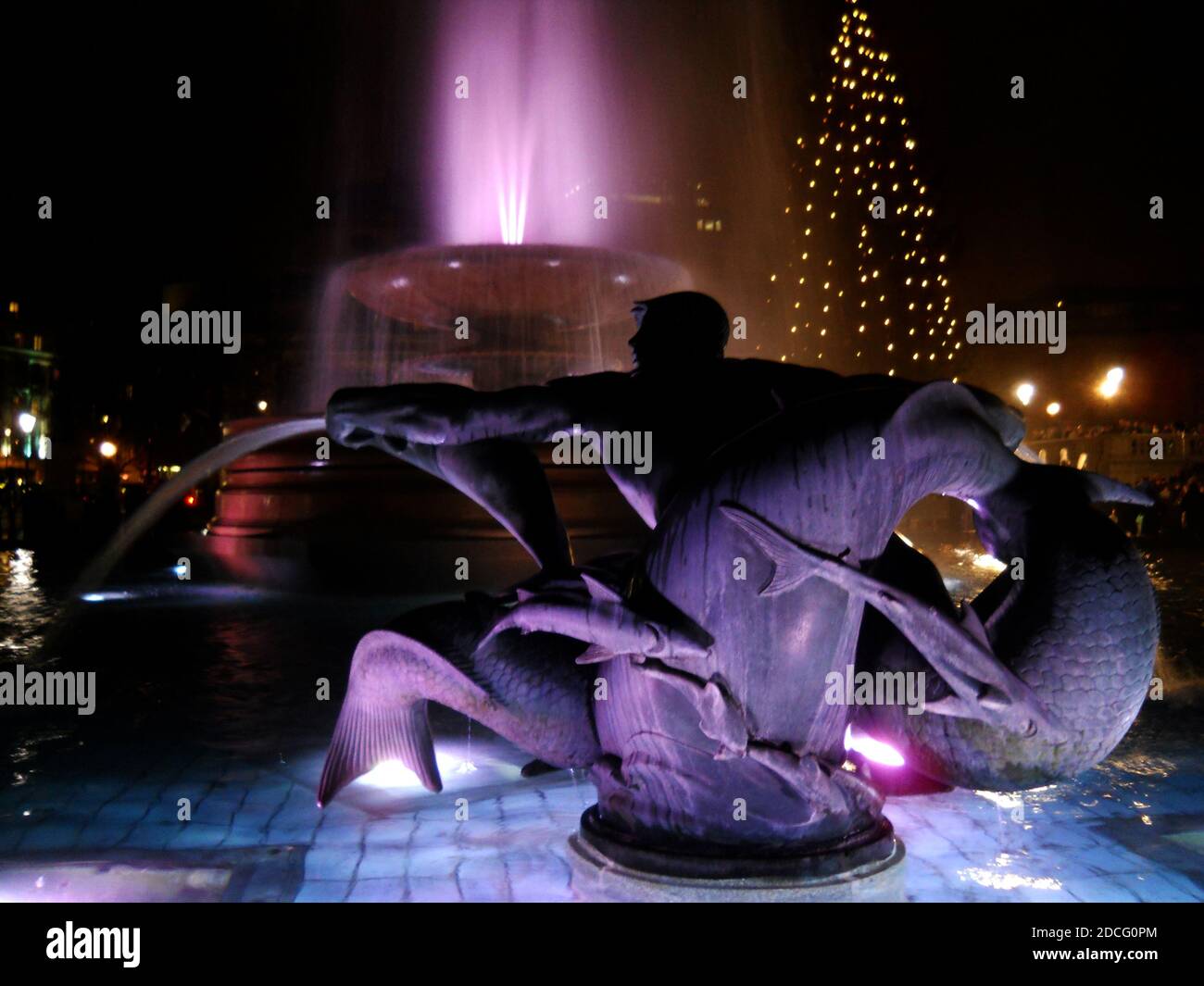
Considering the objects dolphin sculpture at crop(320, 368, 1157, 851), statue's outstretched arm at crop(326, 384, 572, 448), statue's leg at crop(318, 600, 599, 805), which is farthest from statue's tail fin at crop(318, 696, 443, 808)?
statue's outstretched arm at crop(326, 384, 572, 448)

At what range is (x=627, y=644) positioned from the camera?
10.4 feet

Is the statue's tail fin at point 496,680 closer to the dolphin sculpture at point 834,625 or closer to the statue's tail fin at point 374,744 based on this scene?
the statue's tail fin at point 374,744

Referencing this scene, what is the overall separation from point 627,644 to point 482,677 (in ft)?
2.44

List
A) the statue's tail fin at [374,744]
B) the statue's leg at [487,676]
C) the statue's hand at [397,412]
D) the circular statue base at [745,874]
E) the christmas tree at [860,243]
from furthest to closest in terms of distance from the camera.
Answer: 1. the christmas tree at [860,243]
2. the statue's tail fin at [374,744]
3. the statue's leg at [487,676]
4. the statue's hand at [397,412]
5. the circular statue base at [745,874]

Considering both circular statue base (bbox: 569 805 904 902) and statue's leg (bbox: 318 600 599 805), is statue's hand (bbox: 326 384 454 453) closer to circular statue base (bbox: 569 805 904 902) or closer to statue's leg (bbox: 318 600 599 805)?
statue's leg (bbox: 318 600 599 805)

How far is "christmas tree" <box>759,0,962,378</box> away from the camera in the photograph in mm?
53094

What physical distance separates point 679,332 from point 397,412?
0.99 meters

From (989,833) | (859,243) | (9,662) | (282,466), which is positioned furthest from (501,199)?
(859,243)

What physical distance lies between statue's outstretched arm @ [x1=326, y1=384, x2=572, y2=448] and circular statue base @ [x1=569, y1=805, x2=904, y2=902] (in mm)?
1325

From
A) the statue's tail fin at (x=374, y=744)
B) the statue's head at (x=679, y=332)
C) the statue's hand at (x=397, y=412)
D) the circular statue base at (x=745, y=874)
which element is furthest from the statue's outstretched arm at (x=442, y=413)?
the circular statue base at (x=745, y=874)

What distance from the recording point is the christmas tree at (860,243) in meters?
53.1

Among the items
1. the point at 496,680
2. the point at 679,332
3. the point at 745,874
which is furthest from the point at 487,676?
the point at 679,332

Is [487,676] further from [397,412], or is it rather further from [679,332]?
[679,332]

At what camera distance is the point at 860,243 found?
54.1 meters
